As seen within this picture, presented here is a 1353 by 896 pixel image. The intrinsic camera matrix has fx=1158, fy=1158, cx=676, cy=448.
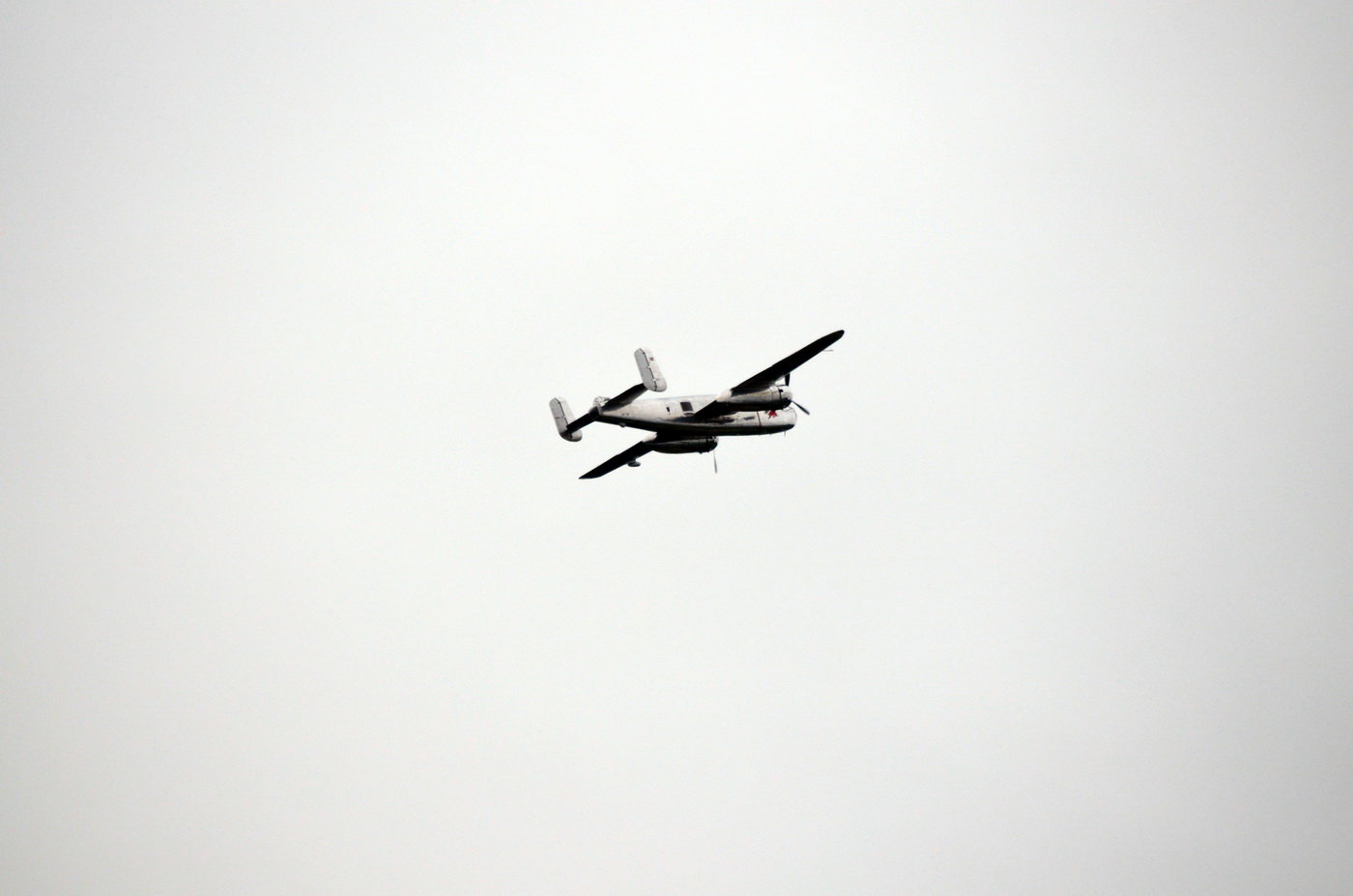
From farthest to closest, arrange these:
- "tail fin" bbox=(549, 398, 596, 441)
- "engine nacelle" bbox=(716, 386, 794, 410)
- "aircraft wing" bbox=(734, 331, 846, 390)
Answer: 1. "tail fin" bbox=(549, 398, 596, 441)
2. "engine nacelle" bbox=(716, 386, 794, 410)
3. "aircraft wing" bbox=(734, 331, 846, 390)

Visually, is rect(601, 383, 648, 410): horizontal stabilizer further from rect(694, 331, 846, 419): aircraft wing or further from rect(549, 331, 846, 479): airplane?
rect(694, 331, 846, 419): aircraft wing

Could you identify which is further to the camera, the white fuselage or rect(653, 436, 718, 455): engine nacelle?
rect(653, 436, 718, 455): engine nacelle

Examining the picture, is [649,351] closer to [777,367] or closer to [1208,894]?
[777,367]

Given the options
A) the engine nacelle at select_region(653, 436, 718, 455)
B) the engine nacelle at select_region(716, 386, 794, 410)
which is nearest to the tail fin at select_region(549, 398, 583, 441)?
the engine nacelle at select_region(653, 436, 718, 455)

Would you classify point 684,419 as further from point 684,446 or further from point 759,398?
point 759,398

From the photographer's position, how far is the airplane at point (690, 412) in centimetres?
5975

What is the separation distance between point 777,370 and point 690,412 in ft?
19.0

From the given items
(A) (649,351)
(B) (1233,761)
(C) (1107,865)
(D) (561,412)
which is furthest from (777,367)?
(B) (1233,761)

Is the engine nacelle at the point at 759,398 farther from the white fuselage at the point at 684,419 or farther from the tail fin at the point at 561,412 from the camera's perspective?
the tail fin at the point at 561,412

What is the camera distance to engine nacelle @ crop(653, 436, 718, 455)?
6588cm

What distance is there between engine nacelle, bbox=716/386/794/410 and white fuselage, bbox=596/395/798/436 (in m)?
0.85

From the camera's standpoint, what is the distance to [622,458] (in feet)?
227

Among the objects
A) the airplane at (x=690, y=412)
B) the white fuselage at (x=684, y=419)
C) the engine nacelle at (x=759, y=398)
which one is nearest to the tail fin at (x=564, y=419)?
the airplane at (x=690, y=412)

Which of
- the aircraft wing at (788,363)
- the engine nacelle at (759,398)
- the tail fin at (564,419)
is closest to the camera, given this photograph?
the aircraft wing at (788,363)
